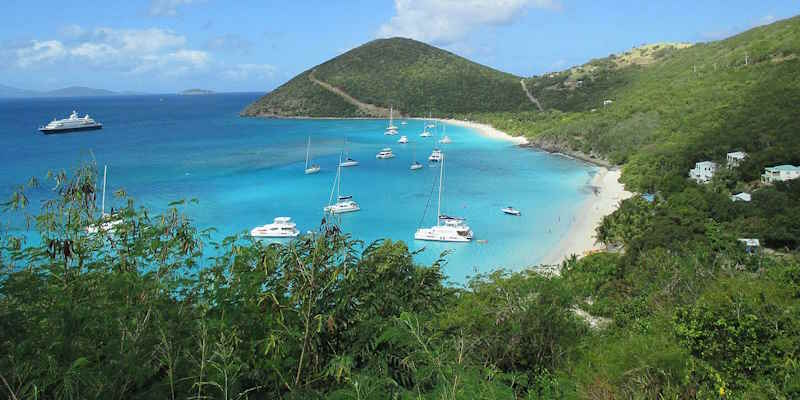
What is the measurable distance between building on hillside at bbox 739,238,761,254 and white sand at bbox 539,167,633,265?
18.1 feet

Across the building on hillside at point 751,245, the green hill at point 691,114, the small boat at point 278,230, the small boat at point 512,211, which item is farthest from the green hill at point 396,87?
the building on hillside at point 751,245

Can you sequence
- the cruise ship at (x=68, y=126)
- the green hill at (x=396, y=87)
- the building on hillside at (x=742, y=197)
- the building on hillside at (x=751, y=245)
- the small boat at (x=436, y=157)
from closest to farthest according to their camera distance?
the building on hillside at (x=751, y=245), the building on hillside at (x=742, y=197), the small boat at (x=436, y=157), the cruise ship at (x=68, y=126), the green hill at (x=396, y=87)

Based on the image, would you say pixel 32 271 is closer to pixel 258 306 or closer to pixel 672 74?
pixel 258 306

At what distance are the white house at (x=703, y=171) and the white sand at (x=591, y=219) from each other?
11.7 ft

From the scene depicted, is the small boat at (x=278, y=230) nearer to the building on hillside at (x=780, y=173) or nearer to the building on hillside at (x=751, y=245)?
the building on hillside at (x=751, y=245)

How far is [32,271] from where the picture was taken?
490 cm

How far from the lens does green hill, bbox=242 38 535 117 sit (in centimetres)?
9194

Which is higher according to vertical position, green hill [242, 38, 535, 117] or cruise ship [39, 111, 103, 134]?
green hill [242, 38, 535, 117]

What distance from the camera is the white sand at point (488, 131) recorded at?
61294 mm

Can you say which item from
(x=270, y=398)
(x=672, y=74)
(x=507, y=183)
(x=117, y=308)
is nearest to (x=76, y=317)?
(x=117, y=308)

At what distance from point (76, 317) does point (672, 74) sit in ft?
236

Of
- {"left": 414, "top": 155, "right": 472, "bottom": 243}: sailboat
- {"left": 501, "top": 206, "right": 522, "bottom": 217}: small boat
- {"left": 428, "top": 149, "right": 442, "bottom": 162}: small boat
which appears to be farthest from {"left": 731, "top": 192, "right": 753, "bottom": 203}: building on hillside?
{"left": 428, "top": 149, "right": 442, "bottom": 162}: small boat

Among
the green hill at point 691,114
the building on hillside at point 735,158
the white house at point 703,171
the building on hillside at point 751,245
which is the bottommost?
the building on hillside at point 751,245

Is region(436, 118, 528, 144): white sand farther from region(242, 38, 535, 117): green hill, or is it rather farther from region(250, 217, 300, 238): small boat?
region(250, 217, 300, 238): small boat
